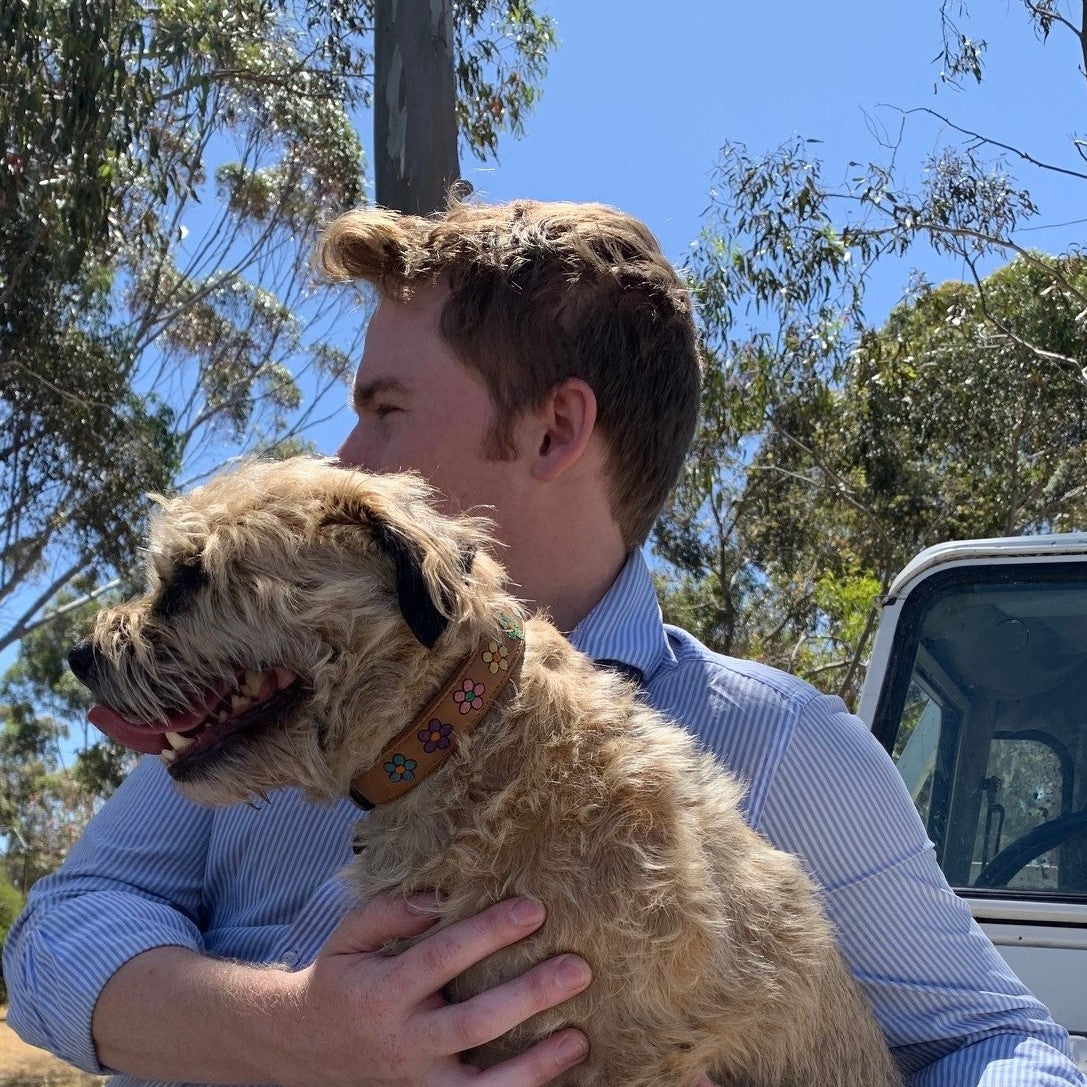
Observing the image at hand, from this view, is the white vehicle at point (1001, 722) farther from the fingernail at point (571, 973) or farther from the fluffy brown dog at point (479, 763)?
the fingernail at point (571, 973)

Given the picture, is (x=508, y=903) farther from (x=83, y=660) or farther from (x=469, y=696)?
(x=83, y=660)

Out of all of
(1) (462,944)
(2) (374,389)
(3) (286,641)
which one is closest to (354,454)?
(2) (374,389)

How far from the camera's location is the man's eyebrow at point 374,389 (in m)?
3.20

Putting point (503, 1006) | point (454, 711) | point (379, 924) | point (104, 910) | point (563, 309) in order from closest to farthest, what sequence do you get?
point (503, 1006), point (379, 924), point (454, 711), point (104, 910), point (563, 309)

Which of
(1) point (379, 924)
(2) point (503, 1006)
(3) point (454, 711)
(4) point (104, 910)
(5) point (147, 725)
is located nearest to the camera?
A: (2) point (503, 1006)

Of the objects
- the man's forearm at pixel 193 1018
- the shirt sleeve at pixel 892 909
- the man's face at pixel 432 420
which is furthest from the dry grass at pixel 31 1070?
the shirt sleeve at pixel 892 909

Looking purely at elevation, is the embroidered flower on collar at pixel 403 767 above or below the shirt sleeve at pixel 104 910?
above

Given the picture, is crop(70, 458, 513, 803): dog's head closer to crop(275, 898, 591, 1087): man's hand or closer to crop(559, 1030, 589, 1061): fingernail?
crop(275, 898, 591, 1087): man's hand

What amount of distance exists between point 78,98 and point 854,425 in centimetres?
1428

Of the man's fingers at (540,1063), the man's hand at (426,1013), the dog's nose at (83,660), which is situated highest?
the dog's nose at (83,660)

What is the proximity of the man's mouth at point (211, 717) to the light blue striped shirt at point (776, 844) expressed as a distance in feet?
1.12

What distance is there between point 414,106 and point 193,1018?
7316mm

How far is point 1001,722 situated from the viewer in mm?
4582

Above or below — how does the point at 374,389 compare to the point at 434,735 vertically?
above
